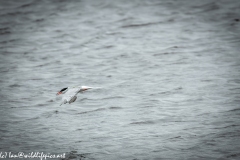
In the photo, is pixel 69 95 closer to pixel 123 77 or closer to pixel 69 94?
pixel 69 94

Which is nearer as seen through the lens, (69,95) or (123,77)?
(69,95)

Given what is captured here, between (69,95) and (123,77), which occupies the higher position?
(69,95)

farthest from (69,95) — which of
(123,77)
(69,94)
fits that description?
(123,77)

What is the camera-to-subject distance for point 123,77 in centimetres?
1255

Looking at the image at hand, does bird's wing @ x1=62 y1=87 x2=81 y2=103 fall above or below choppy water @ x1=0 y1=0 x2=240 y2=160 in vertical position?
above

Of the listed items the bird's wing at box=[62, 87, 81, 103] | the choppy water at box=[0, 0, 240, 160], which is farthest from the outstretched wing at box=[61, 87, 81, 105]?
the choppy water at box=[0, 0, 240, 160]

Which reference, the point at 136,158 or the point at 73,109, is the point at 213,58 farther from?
the point at 136,158

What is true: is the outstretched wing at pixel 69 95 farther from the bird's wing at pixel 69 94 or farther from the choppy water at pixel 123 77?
the choppy water at pixel 123 77

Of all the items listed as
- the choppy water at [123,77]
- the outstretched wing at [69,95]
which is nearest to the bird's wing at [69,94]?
the outstretched wing at [69,95]

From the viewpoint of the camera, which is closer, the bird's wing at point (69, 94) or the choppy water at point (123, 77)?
the bird's wing at point (69, 94)

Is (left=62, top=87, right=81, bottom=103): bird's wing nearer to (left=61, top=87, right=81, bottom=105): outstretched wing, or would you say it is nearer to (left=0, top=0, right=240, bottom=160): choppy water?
(left=61, top=87, right=81, bottom=105): outstretched wing

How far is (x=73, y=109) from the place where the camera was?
10438 mm

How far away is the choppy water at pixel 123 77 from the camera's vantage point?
8.92 m

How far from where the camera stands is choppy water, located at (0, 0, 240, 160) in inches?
351
